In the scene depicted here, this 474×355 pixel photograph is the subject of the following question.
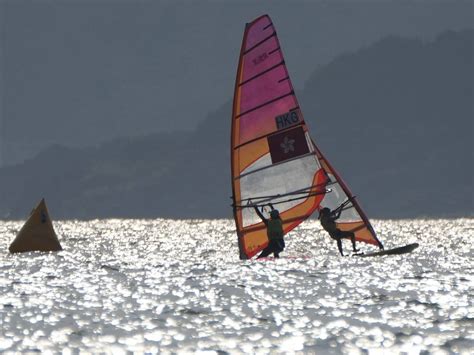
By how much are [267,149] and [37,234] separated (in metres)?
16.0

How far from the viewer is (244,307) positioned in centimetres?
2461

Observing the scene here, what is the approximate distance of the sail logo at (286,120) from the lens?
112 feet

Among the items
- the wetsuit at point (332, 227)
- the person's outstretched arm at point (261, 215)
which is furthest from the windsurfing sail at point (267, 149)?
the wetsuit at point (332, 227)

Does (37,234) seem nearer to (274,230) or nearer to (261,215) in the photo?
(261,215)

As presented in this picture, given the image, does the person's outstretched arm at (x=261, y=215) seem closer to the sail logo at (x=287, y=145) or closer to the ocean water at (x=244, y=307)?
the ocean water at (x=244, y=307)

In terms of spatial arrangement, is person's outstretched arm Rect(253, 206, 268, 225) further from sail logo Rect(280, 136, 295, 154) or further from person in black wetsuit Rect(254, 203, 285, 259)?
sail logo Rect(280, 136, 295, 154)

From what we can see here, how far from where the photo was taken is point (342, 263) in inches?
1486

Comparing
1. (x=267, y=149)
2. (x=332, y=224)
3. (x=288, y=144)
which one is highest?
(x=288, y=144)

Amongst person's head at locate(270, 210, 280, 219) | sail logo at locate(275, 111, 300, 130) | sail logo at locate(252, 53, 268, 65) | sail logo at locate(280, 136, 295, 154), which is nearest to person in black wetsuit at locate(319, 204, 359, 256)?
person's head at locate(270, 210, 280, 219)

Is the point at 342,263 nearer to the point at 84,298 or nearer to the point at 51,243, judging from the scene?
the point at 84,298

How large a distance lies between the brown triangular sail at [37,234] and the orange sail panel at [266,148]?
41.9 feet

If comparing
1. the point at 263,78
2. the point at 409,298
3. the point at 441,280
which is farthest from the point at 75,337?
the point at 263,78

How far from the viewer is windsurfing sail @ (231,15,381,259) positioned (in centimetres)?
3397

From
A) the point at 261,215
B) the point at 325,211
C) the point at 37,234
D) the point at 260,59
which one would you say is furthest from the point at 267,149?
the point at 37,234
